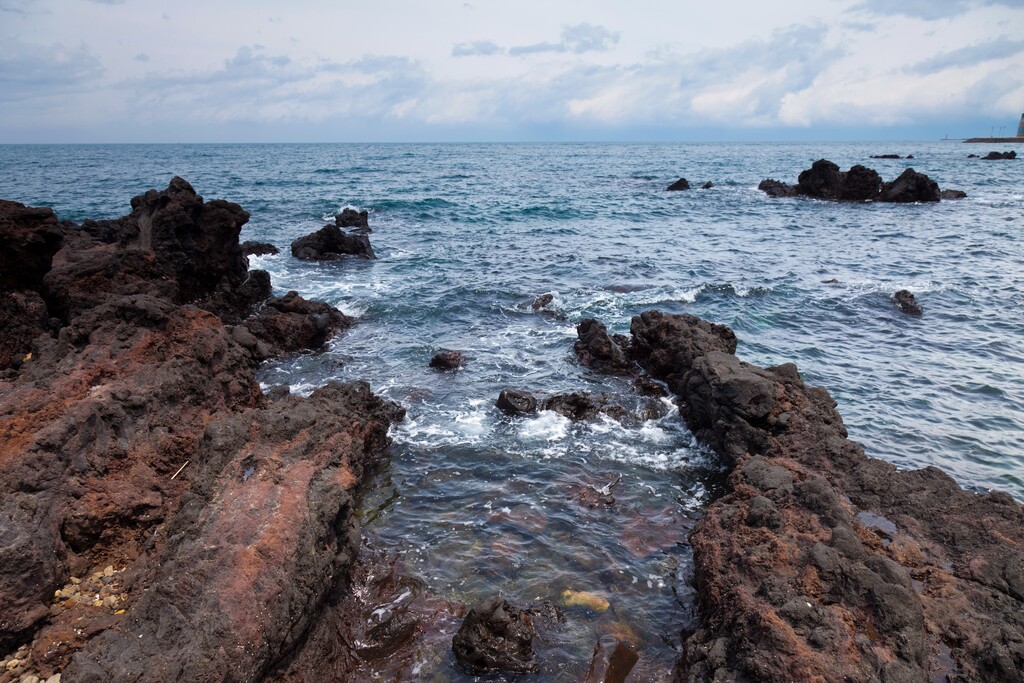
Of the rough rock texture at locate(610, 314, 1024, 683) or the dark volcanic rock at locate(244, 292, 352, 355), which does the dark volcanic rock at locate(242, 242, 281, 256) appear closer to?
the dark volcanic rock at locate(244, 292, 352, 355)

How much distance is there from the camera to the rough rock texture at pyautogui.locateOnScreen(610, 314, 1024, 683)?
5371 mm

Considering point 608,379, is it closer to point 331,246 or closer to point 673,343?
point 673,343

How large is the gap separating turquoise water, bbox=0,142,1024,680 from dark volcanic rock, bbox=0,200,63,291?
5.44 m

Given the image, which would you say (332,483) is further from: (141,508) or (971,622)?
(971,622)

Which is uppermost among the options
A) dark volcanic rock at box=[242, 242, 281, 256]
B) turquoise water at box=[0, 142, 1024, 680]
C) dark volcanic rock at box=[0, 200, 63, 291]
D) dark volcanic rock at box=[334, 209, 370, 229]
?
dark volcanic rock at box=[0, 200, 63, 291]

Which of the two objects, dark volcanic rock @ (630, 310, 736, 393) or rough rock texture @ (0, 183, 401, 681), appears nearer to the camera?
rough rock texture @ (0, 183, 401, 681)

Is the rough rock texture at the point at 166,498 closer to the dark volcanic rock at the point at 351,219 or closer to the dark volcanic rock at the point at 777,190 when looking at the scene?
the dark volcanic rock at the point at 351,219

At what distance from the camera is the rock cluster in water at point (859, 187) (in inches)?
1875

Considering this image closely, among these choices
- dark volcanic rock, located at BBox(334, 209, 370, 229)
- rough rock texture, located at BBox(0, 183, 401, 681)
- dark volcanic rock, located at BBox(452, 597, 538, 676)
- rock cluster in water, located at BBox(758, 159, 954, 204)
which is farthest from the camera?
rock cluster in water, located at BBox(758, 159, 954, 204)

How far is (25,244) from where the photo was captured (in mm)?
12656

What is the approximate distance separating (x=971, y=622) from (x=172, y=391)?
10139 mm

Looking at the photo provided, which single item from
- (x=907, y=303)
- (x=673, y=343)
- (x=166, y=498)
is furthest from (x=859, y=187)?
(x=166, y=498)

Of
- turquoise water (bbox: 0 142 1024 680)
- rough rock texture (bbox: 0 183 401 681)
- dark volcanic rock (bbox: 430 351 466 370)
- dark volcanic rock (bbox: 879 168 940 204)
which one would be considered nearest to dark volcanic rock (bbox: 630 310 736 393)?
turquoise water (bbox: 0 142 1024 680)

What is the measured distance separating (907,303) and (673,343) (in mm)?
11059
